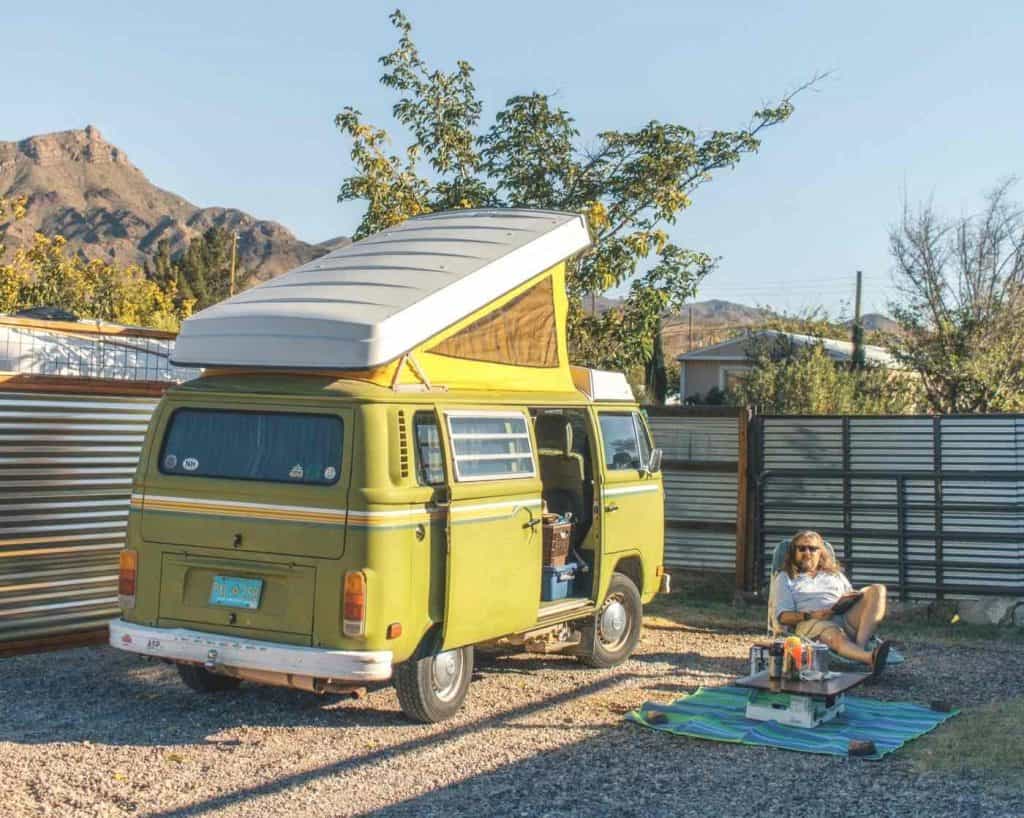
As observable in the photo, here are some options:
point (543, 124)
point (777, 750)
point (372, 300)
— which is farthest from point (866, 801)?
point (543, 124)

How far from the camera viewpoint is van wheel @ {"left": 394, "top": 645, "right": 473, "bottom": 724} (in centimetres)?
768

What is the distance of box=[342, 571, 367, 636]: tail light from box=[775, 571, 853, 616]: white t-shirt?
12.6 feet

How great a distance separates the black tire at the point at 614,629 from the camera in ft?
31.6

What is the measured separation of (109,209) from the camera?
157625 mm

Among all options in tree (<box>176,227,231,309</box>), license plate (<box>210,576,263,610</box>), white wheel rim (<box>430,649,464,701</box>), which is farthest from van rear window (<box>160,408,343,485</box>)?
tree (<box>176,227,231,309</box>)

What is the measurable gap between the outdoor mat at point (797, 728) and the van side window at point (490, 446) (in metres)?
1.85

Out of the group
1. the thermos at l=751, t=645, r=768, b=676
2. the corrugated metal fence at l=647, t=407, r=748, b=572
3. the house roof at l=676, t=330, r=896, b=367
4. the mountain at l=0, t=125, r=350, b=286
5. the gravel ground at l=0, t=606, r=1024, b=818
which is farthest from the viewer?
the mountain at l=0, t=125, r=350, b=286

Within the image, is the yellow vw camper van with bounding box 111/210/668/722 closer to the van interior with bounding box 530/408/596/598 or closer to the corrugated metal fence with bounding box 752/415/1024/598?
the van interior with bounding box 530/408/596/598

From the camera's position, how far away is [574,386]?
9.76 m

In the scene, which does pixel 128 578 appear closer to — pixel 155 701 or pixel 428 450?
pixel 155 701

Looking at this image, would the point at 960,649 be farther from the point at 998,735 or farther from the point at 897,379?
the point at 897,379

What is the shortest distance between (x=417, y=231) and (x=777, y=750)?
473cm

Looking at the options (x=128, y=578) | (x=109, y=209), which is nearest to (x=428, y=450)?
(x=128, y=578)

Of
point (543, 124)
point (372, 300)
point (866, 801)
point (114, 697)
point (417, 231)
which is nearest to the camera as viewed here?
point (866, 801)
